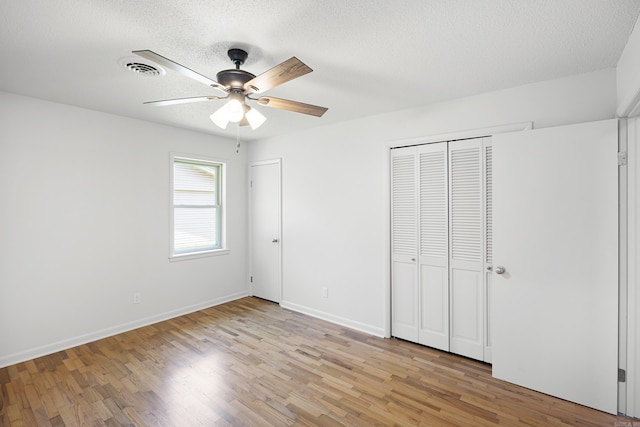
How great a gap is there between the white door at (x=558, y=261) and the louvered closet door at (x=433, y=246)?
19.8 inches

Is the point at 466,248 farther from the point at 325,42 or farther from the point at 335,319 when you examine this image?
the point at 325,42

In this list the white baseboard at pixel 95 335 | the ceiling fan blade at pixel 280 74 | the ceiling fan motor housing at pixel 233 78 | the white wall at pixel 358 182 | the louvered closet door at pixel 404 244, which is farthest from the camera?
the louvered closet door at pixel 404 244

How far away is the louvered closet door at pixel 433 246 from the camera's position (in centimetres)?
303

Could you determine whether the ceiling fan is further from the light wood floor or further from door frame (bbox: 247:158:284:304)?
door frame (bbox: 247:158:284:304)

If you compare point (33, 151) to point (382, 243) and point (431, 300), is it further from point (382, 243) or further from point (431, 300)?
point (431, 300)

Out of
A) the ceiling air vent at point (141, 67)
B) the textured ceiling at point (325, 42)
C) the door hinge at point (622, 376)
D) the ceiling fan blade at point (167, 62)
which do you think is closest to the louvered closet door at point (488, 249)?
the textured ceiling at point (325, 42)

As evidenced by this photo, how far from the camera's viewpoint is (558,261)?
2.32m

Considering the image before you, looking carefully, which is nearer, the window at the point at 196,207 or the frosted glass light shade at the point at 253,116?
the frosted glass light shade at the point at 253,116

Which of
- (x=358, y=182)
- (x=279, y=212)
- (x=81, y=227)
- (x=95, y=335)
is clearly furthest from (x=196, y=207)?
(x=358, y=182)

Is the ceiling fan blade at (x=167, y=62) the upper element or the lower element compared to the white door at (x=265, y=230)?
upper

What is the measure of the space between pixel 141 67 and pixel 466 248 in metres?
3.15

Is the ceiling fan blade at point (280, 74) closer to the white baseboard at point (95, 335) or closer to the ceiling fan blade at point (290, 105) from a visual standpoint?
the ceiling fan blade at point (290, 105)

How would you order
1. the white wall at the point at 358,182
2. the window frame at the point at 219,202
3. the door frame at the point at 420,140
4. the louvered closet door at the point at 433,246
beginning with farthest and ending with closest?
the window frame at the point at 219,202 < the louvered closet door at the point at 433,246 < the door frame at the point at 420,140 < the white wall at the point at 358,182

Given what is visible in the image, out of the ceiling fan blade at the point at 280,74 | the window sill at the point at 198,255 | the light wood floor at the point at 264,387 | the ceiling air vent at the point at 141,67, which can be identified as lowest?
the light wood floor at the point at 264,387
